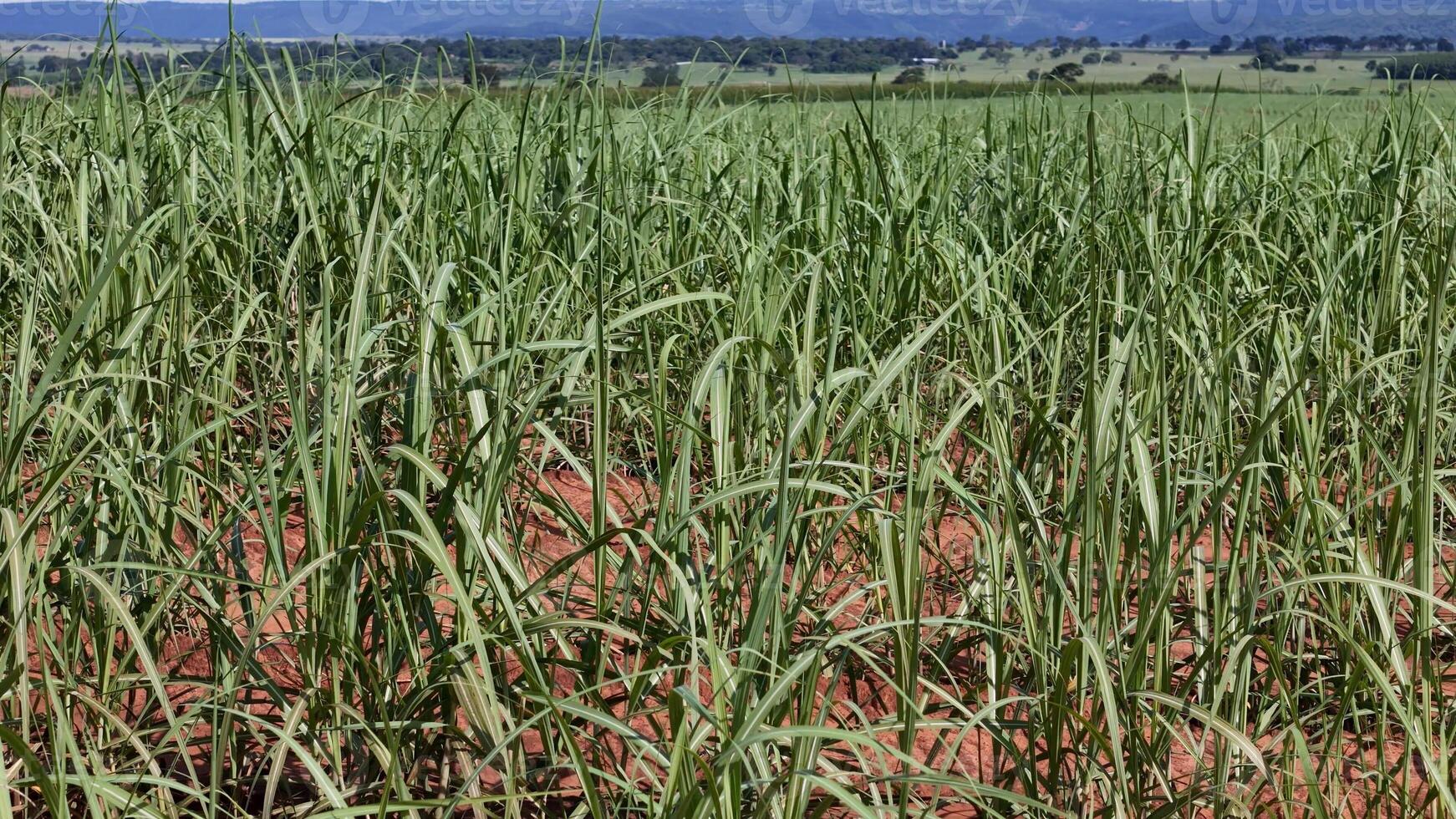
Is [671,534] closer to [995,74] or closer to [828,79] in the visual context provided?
[995,74]

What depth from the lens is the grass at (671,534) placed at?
115 centimetres

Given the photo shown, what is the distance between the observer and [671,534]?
1.20m

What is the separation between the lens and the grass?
115 cm

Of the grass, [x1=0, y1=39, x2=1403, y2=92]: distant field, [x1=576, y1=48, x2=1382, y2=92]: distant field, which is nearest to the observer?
the grass

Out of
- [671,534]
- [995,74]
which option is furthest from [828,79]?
[671,534]

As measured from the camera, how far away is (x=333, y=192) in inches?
79.9

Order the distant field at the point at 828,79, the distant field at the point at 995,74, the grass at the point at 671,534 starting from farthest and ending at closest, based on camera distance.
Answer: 1. the distant field at the point at 995,74
2. the distant field at the point at 828,79
3. the grass at the point at 671,534

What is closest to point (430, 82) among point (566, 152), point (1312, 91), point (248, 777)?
point (566, 152)

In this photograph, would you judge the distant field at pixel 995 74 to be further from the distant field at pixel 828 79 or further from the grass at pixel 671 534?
the grass at pixel 671 534

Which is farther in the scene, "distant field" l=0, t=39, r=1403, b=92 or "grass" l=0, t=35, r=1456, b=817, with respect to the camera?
"distant field" l=0, t=39, r=1403, b=92

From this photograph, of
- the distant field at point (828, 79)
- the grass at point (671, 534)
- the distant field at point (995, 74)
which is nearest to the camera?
the grass at point (671, 534)

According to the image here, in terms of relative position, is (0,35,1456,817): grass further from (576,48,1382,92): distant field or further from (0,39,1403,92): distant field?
(576,48,1382,92): distant field

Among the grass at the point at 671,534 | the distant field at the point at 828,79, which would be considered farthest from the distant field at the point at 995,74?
the grass at the point at 671,534

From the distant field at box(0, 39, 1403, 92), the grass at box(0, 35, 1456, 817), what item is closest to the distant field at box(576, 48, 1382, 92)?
the distant field at box(0, 39, 1403, 92)
